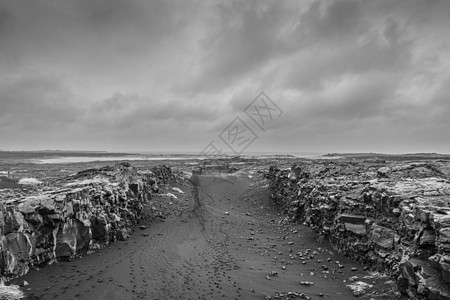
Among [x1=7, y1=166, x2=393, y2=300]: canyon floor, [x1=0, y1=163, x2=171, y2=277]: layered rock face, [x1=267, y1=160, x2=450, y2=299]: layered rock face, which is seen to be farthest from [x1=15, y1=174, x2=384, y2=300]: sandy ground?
[x1=267, y1=160, x2=450, y2=299]: layered rock face

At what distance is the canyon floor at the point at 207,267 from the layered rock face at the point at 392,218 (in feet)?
4.19

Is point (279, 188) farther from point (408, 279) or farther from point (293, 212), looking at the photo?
point (408, 279)

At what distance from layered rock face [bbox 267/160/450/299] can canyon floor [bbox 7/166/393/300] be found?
50.3 inches

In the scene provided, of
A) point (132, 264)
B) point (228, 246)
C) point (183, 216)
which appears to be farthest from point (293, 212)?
point (132, 264)

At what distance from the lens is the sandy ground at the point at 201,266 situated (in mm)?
14031

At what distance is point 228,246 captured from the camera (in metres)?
22.0

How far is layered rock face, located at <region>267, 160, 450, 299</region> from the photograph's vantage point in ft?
36.4

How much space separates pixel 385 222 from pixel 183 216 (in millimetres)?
19062

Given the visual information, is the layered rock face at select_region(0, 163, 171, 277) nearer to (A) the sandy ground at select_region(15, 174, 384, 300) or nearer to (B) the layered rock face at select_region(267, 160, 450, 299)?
(A) the sandy ground at select_region(15, 174, 384, 300)

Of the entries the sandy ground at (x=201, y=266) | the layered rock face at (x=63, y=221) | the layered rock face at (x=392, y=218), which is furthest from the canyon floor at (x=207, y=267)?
the layered rock face at (x=392, y=218)

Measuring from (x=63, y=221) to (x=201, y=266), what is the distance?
30.7 feet

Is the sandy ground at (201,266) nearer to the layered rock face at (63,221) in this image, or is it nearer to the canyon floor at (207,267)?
the canyon floor at (207,267)

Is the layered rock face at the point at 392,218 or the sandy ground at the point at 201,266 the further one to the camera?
the sandy ground at the point at 201,266

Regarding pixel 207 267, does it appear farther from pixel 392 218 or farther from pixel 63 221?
pixel 392 218
